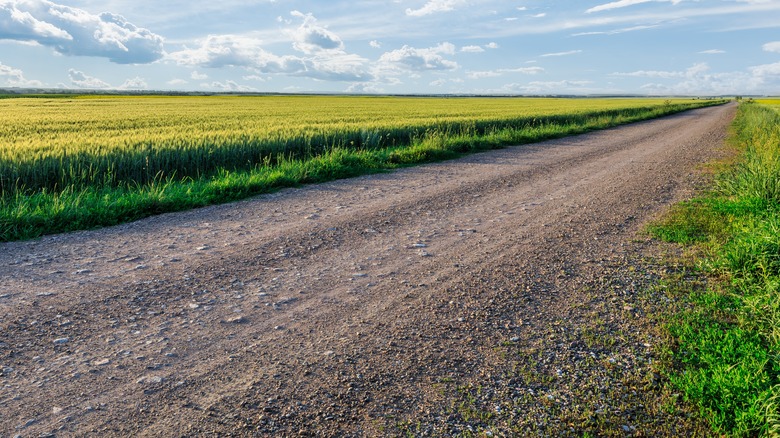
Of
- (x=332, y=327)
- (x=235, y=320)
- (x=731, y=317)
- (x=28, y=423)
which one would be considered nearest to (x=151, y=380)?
(x=28, y=423)

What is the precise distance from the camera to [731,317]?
4.68 m

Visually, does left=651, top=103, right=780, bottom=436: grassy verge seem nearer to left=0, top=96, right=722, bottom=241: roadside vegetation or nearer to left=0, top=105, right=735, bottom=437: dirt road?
left=0, top=105, right=735, bottom=437: dirt road

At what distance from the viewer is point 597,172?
1265cm

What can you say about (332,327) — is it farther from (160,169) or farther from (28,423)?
(160,169)

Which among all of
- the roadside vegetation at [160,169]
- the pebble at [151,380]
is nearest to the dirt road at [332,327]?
the pebble at [151,380]

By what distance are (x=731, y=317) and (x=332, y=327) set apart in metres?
3.39

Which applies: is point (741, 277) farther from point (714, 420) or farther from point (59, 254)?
point (59, 254)

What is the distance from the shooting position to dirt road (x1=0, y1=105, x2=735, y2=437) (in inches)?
130

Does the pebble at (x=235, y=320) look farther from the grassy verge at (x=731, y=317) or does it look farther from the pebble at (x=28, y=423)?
the grassy verge at (x=731, y=317)

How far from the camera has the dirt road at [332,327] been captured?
130 inches

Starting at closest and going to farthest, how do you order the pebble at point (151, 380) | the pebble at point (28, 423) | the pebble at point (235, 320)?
the pebble at point (28, 423), the pebble at point (151, 380), the pebble at point (235, 320)

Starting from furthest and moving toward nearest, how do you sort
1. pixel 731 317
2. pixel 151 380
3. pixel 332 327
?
1. pixel 731 317
2. pixel 332 327
3. pixel 151 380

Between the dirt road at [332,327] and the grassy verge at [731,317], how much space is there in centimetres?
27

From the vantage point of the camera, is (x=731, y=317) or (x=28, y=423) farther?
(x=731, y=317)
